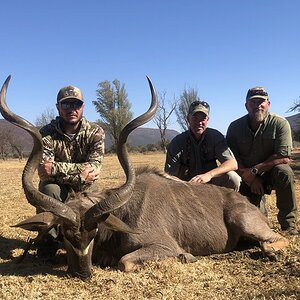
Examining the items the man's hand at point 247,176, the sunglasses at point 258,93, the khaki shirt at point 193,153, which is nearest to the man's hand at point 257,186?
the man's hand at point 247,176

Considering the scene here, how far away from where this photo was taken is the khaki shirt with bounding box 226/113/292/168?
7.02m

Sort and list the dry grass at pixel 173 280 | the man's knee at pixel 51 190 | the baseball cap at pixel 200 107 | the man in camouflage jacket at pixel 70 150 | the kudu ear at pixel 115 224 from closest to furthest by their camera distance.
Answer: the dry grass at pixel 173 280 < the kudu ear at pixel 115 224 < the man's knee at pixel 51 190 < the man in camouflage jacket at pixel 70 150 < the baseball cap at pixel 200 107

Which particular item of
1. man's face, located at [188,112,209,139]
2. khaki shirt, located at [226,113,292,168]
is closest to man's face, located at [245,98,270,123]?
khaki shirt, located at [226,113,292,168]

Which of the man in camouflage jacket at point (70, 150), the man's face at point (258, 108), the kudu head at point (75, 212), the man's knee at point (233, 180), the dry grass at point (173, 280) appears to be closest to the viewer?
the dry grass at point (173, 280)

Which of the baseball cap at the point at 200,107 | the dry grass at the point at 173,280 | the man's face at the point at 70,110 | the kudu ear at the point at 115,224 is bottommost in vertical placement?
the dry grass at the point at 173,280

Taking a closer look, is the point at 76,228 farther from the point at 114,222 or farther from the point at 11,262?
the point at 11,262

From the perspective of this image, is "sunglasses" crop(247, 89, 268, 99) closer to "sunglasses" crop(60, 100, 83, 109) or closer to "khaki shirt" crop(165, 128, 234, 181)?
"khaki shirt" crop(165, 128, 234, 181)

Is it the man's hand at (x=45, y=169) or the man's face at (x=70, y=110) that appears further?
the man's face at (x=70, y=110)

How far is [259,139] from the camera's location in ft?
23.6

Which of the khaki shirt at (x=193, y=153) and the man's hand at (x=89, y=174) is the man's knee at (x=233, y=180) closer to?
the khaki shirt at (x=193, y=153)

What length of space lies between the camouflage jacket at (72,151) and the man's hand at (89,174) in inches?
1.8

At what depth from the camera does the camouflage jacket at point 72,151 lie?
19.9 ft

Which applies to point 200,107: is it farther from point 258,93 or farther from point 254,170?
point 254,170

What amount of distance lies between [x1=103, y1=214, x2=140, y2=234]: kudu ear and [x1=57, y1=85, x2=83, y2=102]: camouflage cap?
1.99 meters
